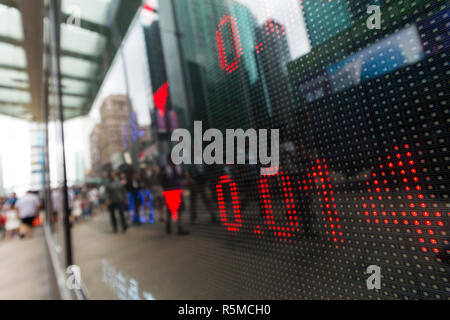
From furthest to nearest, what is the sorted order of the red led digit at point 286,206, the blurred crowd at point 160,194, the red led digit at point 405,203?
the blurred crowd at point 160,194, the red led digit at point 286,206, the red led digit at point 405,203

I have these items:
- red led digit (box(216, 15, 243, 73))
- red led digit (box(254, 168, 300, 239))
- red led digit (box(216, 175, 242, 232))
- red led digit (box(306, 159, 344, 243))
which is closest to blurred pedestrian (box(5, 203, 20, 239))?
red led digit (box(216, 175, 242, 232))

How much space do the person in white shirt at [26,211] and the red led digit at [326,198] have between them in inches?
396

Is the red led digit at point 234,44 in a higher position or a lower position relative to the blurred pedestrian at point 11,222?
higher

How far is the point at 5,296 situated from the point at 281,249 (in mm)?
3704

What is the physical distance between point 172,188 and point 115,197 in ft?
4.75

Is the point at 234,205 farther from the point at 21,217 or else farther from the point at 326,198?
the point at 21,217

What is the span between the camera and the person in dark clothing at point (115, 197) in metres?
2.80

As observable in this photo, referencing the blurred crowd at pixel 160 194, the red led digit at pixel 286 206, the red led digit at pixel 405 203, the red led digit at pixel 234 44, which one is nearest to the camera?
the red led digit at pixel 405 203

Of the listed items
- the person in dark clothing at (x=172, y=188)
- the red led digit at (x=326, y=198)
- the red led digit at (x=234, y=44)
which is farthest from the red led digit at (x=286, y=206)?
the person in dark clothing at (x=172, y=188)

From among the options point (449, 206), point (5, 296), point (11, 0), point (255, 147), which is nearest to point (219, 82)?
point (255, 147)

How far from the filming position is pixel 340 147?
85cm

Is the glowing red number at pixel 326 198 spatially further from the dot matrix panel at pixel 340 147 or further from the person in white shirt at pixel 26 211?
the person in white shirt at pixel 26 211
